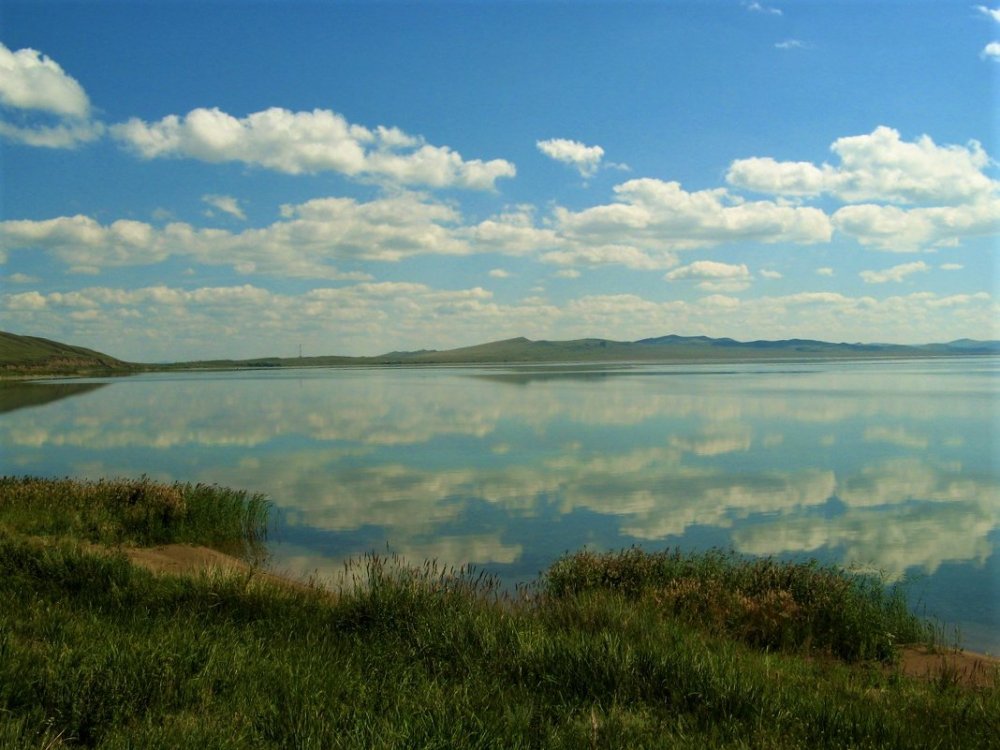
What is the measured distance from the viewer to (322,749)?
5211 mm

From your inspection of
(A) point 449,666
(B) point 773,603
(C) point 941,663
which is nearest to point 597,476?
(B) point 773,603

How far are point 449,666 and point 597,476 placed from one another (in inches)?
680

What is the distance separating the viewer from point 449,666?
23.1 feet

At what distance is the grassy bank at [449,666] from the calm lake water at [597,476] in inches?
147

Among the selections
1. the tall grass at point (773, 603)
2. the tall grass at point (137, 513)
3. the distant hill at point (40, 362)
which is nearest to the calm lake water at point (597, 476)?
the tall grass at point (137, 513)

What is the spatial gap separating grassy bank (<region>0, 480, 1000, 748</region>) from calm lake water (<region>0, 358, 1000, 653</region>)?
3733mm

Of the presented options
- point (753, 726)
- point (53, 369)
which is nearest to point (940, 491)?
point (753, 726)

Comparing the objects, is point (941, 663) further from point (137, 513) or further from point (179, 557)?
point (137, 513)

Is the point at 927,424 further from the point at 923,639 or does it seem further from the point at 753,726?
the point at 753,726

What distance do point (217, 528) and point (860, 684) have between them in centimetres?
1390

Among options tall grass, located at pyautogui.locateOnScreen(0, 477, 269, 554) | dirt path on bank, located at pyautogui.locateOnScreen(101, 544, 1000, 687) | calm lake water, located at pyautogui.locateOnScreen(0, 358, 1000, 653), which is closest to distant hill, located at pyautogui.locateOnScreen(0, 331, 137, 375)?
calm lake water, located at pyautogui.locateOnScreen(0, 358, 1000, 653)

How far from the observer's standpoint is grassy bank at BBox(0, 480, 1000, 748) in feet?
18.1

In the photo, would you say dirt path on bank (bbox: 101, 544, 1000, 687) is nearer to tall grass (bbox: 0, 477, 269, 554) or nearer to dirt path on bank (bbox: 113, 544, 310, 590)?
dirt path on bank (bbox: 113, 544, 310, 590)

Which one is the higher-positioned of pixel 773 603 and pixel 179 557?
pixel 773 603
